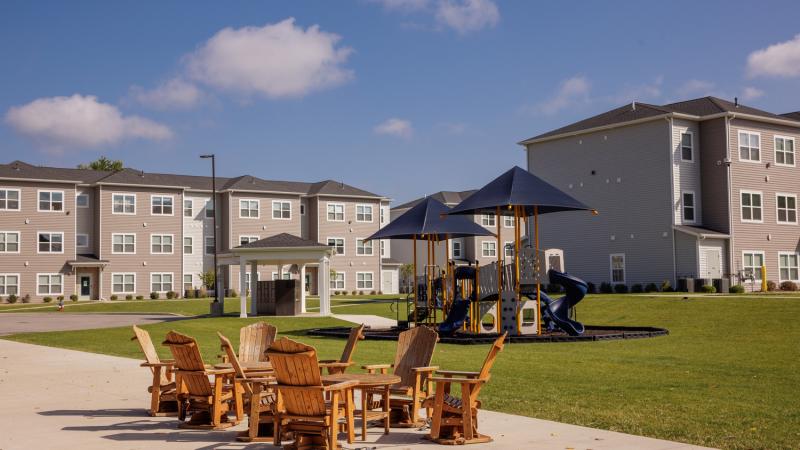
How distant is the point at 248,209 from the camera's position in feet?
232

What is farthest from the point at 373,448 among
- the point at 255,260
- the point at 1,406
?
the point at 255,260

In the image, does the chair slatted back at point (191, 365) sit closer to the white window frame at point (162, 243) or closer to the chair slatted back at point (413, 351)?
the chair slatted back at point (413, 351)

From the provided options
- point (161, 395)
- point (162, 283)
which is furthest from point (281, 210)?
point (161, 395)

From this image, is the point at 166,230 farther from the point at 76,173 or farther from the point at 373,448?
the point at 373,448

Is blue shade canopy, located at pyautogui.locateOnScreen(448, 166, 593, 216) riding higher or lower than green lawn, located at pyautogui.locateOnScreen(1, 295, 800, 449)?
higher

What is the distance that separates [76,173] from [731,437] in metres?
63.5

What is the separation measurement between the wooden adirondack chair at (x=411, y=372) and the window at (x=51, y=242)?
56.2 metres

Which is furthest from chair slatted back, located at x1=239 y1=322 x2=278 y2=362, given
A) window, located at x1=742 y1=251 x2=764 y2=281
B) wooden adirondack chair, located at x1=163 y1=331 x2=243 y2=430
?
window, located at x1=742 y1=251 x2=764 y2=281

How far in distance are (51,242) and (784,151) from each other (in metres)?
48.0

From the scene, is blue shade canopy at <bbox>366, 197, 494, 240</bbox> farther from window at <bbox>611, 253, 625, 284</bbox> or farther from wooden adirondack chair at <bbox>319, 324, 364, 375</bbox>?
window at <bbox>611, 253, 625, 284</bbox>

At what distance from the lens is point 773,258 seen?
155 feet

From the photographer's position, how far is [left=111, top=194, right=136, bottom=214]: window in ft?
212

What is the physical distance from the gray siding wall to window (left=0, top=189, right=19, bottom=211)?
3599 cm

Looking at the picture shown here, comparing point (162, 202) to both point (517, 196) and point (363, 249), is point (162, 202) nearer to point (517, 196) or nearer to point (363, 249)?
point (363, 249)
